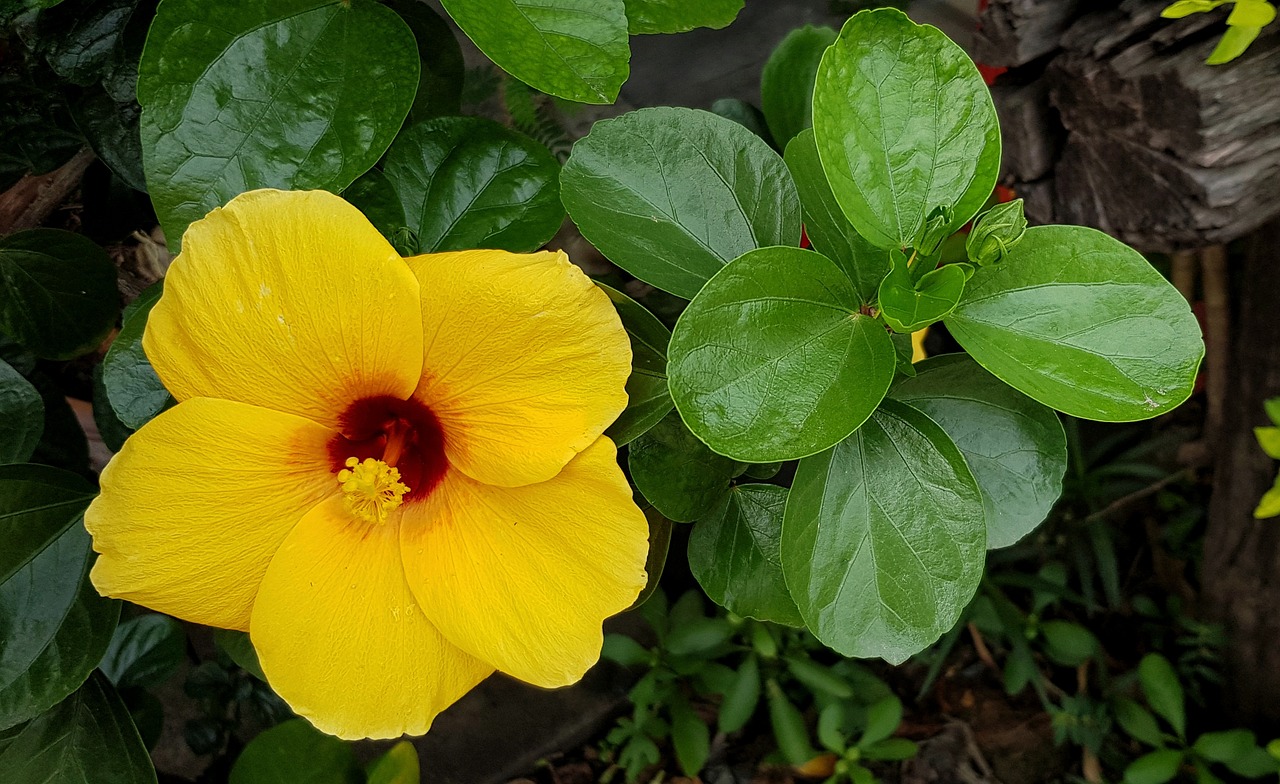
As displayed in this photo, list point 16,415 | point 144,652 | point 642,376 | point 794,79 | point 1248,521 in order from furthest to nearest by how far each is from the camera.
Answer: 1. point 1248,521
2. point 144,652
3. point 794,79
4. point 16,415
5. point 642,376

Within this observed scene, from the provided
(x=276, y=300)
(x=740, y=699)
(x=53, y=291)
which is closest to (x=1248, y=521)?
(x=740, y=699)

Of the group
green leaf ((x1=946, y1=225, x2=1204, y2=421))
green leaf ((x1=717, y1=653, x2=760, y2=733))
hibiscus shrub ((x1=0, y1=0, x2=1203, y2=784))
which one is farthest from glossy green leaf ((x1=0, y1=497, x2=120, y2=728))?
green leaf ((x1=717, y1=653, x2=760, y2=733))

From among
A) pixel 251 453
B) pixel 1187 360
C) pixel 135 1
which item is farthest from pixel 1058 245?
pixel 135 1

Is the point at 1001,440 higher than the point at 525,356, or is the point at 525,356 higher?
the point at 525,356

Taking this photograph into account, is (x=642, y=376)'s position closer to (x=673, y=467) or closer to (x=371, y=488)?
(x=673, y=467)

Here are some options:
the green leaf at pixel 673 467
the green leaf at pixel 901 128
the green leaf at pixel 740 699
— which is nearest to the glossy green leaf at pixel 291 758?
the green leaf at pixel 673 467

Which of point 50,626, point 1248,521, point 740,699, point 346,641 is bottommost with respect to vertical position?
point 740,699

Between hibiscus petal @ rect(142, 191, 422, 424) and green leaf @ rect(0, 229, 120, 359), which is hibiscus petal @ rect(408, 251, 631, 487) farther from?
green leaf @ rect(0, 229, 120, 359)
